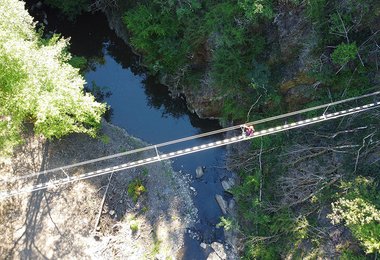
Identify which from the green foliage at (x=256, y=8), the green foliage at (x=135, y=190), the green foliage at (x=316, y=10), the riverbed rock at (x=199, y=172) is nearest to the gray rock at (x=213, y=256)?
the riverbed rock at (x=199, y=172)

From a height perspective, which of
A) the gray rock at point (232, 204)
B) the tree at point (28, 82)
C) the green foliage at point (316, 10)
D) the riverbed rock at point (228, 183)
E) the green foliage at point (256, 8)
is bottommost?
the gray rock at point (232, 204)

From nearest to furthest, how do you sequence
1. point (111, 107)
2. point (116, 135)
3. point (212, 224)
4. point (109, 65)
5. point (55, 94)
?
point (55, 94) < point (212, 224) < point (116, 135) < point (111, 107) < point (109, 65)

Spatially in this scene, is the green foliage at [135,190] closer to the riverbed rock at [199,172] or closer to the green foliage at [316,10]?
the riverbed rock at [199,172]

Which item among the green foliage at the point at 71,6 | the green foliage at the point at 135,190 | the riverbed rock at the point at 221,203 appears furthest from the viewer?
the green foliage at the point at 71,6

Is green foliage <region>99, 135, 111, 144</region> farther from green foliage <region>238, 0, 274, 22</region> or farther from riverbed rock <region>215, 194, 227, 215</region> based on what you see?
green foliage <region>238, 0, 274, 22</region>

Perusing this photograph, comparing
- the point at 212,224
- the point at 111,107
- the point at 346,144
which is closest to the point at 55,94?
the point at 111,107

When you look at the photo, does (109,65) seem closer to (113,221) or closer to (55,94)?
(55,94)
